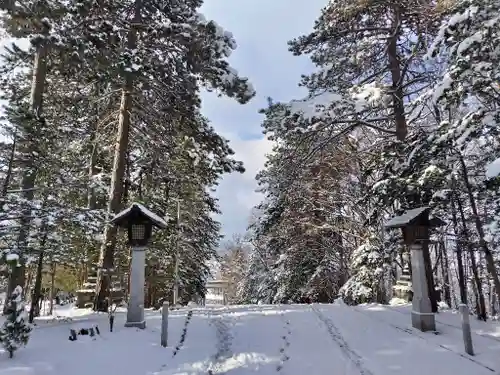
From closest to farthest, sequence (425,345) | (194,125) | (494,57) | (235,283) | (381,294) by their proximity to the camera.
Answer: (494,57) → (425,345) → (194,125) → (381,294) → (235,283)

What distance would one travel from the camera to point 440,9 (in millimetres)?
10383

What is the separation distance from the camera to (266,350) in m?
6.88

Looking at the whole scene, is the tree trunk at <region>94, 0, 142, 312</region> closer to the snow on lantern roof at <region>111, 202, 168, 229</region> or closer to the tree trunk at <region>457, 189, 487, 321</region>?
the snow on lantern roof at <region>111, 202, 168, 229</region>

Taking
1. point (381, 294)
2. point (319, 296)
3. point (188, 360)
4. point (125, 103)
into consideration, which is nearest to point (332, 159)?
point (381, 294)

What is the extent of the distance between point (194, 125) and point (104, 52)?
3699 mm

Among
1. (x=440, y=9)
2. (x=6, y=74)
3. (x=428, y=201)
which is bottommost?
(x=428, y=201)

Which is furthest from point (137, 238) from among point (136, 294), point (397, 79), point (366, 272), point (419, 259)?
point (366, 272)

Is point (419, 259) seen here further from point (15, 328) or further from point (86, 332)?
point (15, 328)

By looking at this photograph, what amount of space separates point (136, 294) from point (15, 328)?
3.32m

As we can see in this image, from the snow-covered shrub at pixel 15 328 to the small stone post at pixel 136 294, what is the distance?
3.01m

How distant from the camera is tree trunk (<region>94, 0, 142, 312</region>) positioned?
1155 centimetres

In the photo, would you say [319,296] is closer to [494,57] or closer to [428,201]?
[428,201]

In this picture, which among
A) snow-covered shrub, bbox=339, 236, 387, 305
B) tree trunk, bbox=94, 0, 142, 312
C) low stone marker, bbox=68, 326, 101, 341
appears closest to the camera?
low stone marker, bbox=68, 326, 101, 341

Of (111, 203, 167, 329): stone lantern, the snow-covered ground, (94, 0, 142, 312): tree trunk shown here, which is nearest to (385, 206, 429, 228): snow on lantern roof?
the snow-covered ground
